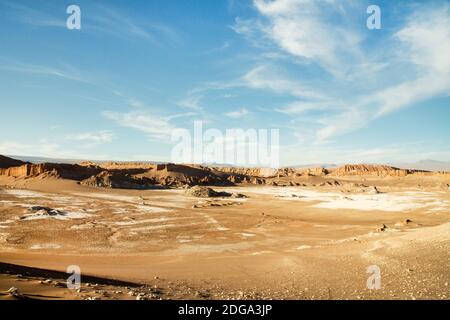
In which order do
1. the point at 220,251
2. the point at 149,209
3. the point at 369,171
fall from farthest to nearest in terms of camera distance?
the point at 369,171
the point at 149,209
the point at 220,251

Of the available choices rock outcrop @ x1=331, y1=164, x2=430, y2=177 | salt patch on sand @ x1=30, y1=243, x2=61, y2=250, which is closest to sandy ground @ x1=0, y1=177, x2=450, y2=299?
salt patch on sand @ x1=30, y1=243, x2=61, y2=250

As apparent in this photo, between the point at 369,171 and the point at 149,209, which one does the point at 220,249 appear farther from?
the point at 369,171

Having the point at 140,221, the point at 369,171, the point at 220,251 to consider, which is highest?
the point at 369,171

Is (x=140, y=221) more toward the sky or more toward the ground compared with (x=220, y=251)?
more toward the sky

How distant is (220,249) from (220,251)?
516 mm

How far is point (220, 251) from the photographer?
17812mm

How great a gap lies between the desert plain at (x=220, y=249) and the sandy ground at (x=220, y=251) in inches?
2.0

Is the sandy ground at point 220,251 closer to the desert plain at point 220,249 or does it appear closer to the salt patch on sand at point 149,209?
the desert plain at point 220,249

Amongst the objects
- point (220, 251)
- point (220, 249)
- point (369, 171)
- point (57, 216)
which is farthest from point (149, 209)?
point (369, 171)

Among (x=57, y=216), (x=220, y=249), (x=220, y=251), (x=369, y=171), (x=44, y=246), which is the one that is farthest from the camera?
(x=369, y=171)
